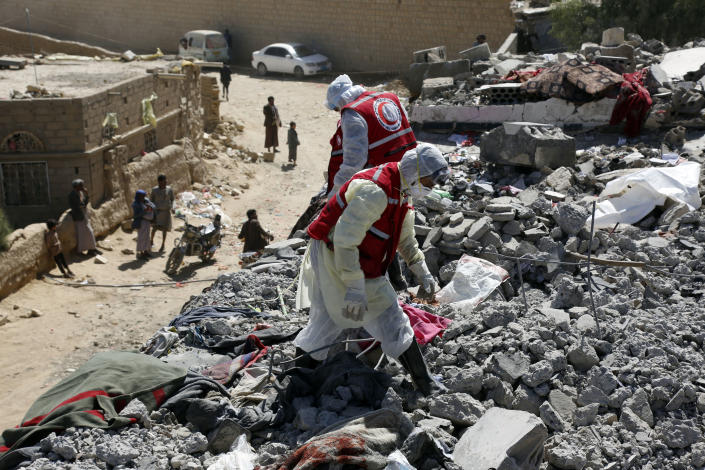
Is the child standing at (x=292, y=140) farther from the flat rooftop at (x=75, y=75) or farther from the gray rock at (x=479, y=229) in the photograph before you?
the gray rock at (x=479, y=229)

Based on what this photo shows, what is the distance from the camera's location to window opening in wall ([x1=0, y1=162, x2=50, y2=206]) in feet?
40.3

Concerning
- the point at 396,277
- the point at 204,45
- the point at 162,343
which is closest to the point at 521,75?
the point at 396,277

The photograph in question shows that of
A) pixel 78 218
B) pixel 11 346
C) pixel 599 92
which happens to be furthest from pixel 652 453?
pixel 78 218

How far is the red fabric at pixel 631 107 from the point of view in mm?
9375

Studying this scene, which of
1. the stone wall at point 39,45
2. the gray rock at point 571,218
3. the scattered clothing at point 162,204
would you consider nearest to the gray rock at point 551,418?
the gray rock at point 571,218

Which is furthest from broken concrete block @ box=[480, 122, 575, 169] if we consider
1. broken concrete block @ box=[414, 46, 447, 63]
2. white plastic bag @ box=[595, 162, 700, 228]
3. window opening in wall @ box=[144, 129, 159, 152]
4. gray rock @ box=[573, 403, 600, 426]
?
window opening in wall @ box=[144, 129, 159, 152]

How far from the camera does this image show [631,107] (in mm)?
9383

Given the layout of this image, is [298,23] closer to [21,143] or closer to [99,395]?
[21,143]

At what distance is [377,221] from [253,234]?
20.4 ft

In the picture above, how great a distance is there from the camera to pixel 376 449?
393 cm

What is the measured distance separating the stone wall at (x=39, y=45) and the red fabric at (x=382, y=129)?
1912cm

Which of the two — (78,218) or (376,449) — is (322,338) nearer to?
(376,449)

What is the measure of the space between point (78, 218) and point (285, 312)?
21.5 ft

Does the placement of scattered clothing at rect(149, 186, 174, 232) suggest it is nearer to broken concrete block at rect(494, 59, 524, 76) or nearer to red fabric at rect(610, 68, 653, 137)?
broken concrete block at rect(494, 59, 524, 76)
